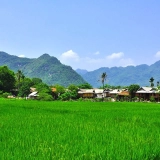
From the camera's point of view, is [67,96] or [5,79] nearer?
[67,96]

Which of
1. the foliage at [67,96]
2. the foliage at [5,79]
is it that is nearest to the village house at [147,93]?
the foliage at [67,96]

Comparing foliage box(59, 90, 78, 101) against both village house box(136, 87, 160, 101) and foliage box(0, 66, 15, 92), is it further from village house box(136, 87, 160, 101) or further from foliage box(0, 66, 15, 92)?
village house box(136, 87, 160, 101)

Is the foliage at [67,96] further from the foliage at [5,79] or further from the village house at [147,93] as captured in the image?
the village house at [147,93]

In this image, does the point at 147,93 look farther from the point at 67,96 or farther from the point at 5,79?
the point at 5,79

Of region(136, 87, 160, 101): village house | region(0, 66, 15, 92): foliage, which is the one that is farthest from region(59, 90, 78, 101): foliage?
region(136, 87, 160, 101): village house

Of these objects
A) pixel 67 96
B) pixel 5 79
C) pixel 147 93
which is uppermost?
pixel 5 79

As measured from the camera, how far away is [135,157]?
332 cm

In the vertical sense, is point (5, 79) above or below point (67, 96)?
above

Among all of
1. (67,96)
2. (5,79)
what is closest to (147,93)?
(67,96)

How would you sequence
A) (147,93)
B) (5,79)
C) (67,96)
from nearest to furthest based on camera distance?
(67,96) < (5,79) < (147,93)

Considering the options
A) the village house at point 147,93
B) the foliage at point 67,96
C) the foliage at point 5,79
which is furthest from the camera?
the village house at point 147,93

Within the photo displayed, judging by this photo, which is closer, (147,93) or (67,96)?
(67,96)

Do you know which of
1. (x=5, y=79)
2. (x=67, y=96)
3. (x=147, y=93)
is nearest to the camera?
(x=67, y=96)

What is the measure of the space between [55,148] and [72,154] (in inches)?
16.0
